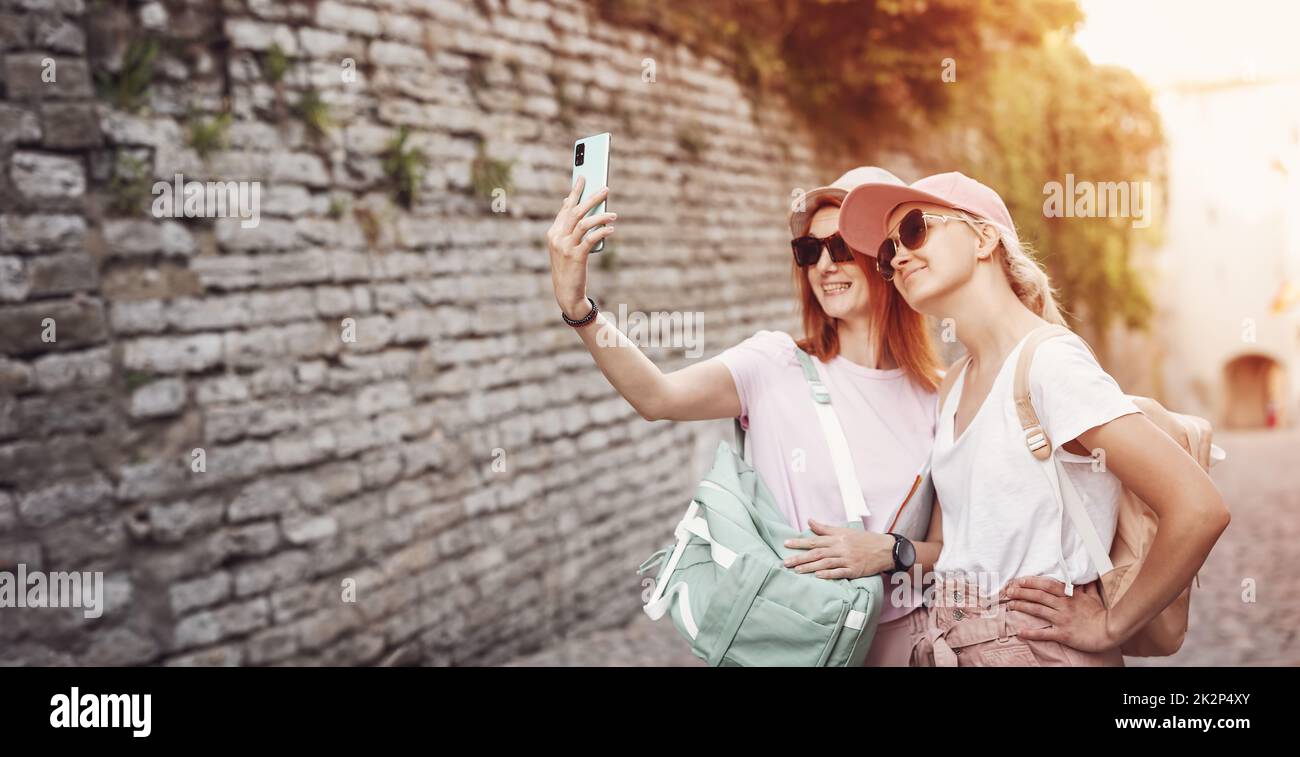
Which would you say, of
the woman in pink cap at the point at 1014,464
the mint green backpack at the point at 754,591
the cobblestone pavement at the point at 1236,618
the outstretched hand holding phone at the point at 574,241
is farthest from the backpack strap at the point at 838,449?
the cobblestone pavement at the point at 1236,618

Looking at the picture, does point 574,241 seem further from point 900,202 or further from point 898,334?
point 898,334

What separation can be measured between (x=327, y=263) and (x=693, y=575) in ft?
9.86

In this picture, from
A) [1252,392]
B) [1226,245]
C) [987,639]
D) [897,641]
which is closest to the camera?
[987,639]

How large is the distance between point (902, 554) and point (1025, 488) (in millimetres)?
292

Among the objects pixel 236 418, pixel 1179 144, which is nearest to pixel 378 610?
pixel 236 418

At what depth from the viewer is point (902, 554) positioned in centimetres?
177

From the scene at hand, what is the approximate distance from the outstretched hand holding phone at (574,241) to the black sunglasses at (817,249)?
0.42m

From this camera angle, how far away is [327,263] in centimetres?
430

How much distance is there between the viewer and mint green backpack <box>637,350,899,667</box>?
5.49 ft

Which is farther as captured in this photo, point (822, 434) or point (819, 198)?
point (819, 198)

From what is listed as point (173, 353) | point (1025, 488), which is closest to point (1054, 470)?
point (1025, 488)

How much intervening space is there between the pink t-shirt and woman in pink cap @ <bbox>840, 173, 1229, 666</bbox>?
0.13 metres

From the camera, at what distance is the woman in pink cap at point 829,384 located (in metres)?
1.75

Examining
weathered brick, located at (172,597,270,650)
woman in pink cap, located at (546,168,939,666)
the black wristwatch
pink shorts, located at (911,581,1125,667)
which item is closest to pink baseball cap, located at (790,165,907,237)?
woman in pink cap, located at (546,168,939,666)
